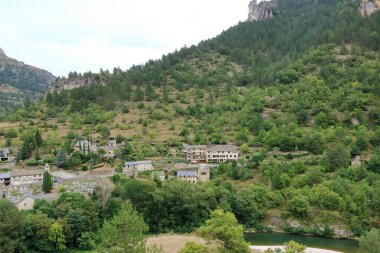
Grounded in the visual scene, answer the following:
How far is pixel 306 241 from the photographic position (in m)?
39.1

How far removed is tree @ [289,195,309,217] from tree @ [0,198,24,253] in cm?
2670

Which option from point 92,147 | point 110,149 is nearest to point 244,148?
point 110,149

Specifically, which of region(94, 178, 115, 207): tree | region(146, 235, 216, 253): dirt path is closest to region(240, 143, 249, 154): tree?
region(146, 235, 216, 253): dirt path

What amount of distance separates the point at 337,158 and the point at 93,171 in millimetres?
30292

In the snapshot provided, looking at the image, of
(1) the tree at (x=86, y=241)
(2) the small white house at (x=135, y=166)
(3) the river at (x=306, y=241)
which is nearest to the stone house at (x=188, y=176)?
(2) the small white house at (x=135, y=166)

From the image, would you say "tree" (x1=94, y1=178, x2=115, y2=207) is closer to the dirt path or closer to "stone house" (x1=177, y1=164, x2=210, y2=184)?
the dirt path

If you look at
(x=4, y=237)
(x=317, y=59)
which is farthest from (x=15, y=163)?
(x=317, y=59)

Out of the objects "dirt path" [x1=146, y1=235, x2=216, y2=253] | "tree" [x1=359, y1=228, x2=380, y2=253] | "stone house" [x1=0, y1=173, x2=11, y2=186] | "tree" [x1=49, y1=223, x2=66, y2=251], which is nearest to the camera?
"tree" [x1=359, y1=228, x2=380, y2=253]

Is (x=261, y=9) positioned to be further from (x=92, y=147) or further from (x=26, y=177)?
(x=26, y=177)

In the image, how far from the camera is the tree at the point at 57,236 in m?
35.0

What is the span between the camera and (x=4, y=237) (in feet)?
106

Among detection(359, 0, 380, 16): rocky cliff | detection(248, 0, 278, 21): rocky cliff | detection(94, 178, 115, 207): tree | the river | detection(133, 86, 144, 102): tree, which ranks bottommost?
the river

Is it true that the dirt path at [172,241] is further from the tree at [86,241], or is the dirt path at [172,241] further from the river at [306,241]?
the river at [306,241]

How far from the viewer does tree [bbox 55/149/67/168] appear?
53.8 m
